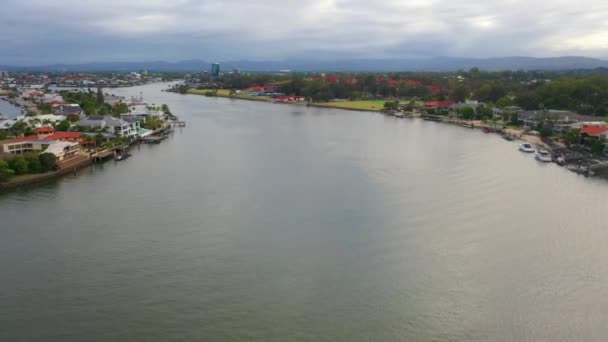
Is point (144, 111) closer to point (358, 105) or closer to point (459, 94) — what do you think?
point (358, 105)

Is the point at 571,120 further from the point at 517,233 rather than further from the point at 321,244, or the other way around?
the point at 321,244

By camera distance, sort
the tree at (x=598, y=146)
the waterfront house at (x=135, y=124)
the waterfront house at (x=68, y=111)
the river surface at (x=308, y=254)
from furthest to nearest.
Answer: the waterfront house at (x=68, y=111)
the waterfront house at (x=135, y=124)
the tree at (x=598, y=146)
the river surface at (x=308, y=254)

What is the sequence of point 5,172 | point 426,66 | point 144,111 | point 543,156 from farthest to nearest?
point 426,66
point 144,111
point 543,156
point 5,172

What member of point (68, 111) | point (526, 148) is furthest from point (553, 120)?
point (68, 111)

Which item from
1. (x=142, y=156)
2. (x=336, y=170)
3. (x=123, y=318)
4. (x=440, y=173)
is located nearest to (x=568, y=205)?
(x=440, y=173)

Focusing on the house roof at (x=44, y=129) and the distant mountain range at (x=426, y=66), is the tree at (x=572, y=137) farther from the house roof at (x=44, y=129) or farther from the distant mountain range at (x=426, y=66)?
the distant mountain range at (x=426, y=66)

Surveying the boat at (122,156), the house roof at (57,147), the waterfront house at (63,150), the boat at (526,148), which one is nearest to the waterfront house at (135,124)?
the boat at (122,156)

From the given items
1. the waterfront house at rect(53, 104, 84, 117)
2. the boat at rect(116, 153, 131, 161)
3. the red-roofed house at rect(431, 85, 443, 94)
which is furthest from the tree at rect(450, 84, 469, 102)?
the waterfront house at rect(53, 104, 84, 117)
